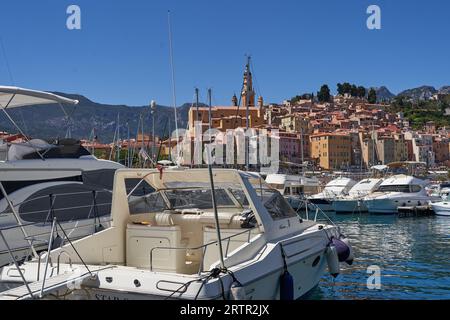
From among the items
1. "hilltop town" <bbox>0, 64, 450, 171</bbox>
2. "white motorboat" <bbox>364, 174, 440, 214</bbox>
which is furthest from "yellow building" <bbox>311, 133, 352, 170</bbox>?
"white motorboat" <bbox>364, 174, 440, 214</bbox>

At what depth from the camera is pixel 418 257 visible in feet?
55.0

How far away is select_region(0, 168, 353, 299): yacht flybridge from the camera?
19.8ft

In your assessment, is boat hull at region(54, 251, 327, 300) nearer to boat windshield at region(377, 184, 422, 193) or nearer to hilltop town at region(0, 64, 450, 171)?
boat windshield at region(377, 184, 422, 193)

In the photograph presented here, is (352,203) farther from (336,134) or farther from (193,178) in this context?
(336,134)

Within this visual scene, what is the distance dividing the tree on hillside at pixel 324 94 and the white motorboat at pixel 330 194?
146 m

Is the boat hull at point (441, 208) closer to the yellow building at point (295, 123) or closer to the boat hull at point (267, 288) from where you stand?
the boat hull at point (267, 288)

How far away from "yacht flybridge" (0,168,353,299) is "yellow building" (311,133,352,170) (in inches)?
4310

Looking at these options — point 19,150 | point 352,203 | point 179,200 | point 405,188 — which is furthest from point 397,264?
point 405,188

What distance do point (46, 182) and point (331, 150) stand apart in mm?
107993

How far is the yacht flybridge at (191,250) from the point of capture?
6.04m

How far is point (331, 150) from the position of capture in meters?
118

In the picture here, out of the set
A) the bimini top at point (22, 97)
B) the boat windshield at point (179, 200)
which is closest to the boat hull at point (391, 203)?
the bimini top at point (22, 97)
